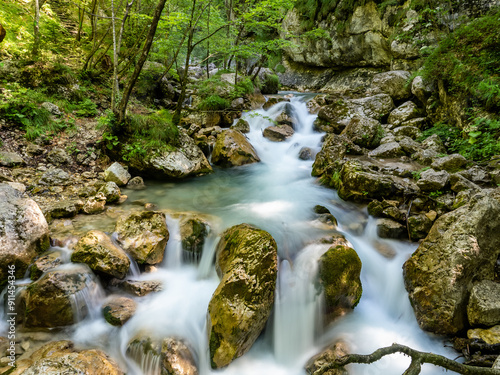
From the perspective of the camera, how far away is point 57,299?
304 centimetres

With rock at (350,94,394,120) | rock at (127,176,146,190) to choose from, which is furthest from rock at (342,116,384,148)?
rock at (127,176,146,190)

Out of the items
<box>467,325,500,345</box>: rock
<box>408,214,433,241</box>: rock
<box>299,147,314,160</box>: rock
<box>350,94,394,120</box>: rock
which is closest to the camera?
<box>467,325,500,345</box>: rock

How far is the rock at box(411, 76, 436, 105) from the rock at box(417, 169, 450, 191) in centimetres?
459

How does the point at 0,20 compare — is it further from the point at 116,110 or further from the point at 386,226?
the point at 386,226

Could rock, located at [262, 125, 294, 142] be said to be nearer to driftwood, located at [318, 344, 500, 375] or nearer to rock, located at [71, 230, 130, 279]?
rock, located at [71, 230, 130, 279]

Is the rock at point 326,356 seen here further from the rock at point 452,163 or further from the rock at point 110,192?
the rock at point 110,192

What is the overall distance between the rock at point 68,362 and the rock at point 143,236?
1.34 meters

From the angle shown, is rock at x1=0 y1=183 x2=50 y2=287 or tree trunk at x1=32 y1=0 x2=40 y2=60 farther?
tree trunk at x1=32 y1=0 x2=40 y2=60

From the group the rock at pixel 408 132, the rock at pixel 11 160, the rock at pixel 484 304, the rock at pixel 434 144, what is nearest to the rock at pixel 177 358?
the rock at pixel 484 304

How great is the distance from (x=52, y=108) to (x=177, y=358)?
7047mm

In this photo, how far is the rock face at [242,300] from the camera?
9.56 feet

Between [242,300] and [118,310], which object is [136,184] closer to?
[118,310]

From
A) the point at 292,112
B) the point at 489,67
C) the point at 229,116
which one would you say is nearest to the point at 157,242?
the point at 229,116

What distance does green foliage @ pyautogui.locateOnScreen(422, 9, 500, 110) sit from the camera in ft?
18.8
